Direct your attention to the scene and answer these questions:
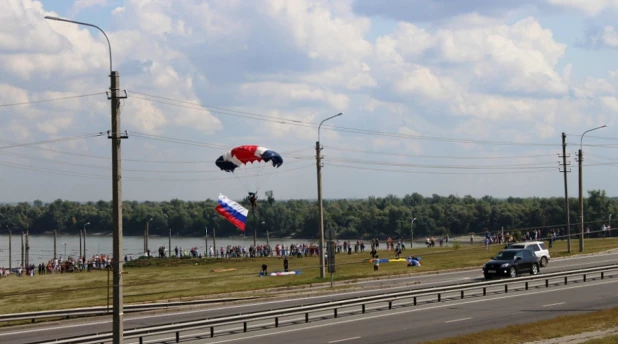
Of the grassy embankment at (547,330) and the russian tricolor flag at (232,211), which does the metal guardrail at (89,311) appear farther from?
the russian tricolor flag at (232,211)

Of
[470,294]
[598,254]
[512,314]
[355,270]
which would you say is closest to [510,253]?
[470,294]

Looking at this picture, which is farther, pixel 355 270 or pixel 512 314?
pixel 355 270

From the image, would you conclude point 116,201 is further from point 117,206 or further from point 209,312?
point 209,312

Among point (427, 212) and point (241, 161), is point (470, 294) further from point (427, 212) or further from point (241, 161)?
point (427, 212)

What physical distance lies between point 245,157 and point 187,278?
9.02 meters

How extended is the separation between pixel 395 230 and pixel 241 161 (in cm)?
11614

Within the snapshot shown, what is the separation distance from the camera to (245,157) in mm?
47750

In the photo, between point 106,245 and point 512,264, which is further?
point 106,245

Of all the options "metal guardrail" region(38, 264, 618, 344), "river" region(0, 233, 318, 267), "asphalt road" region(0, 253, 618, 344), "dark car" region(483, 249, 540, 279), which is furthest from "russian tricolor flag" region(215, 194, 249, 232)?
"river" region(0, 233, 318, 267)

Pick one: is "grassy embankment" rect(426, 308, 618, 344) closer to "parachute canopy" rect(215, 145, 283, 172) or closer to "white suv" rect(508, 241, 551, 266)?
"white suv" rect(508, 241, 551, 266)

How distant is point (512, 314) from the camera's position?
27672 mm

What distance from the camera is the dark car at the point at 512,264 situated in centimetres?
4128

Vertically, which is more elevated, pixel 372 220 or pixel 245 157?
pixel 245 157


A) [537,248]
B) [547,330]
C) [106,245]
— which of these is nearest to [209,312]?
[547,330]
